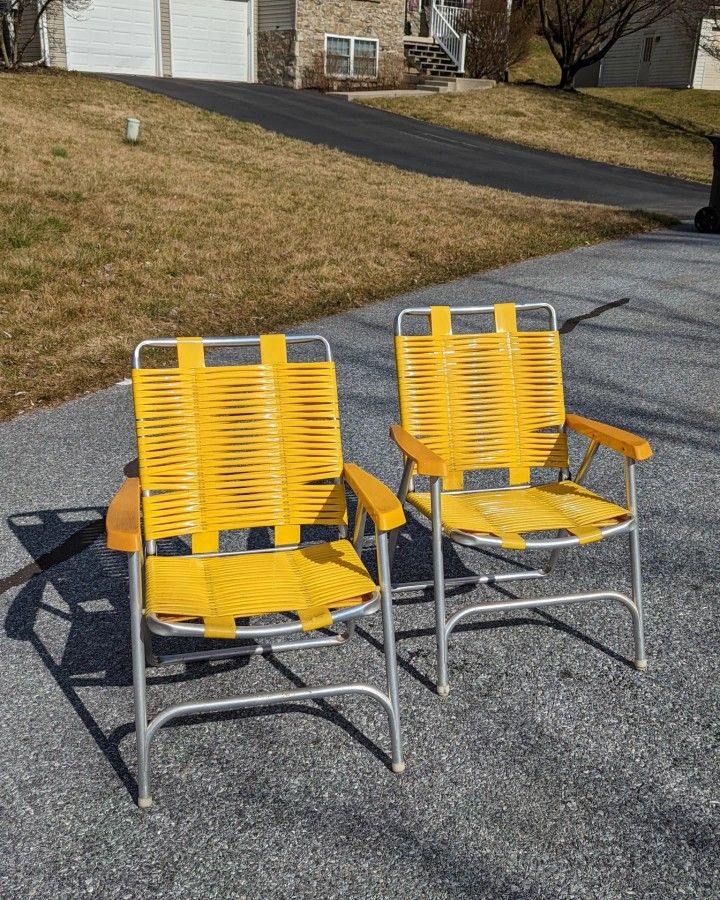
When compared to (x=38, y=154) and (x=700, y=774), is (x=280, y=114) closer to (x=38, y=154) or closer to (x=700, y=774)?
(x=38, y=154)

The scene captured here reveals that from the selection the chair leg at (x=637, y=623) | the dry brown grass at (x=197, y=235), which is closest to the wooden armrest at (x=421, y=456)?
the chair leg at (x=637, y=623)

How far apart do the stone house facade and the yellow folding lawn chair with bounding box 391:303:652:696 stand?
24.8m

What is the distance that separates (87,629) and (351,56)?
26.6m

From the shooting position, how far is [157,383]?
3090mm

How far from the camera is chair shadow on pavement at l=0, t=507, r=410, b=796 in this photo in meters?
2.83

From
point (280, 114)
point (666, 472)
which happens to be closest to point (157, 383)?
point (666, 472)

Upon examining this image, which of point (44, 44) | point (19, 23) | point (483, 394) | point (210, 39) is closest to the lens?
point (483, 394)

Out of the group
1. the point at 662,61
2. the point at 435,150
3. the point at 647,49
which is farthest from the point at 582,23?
the point at 435,150

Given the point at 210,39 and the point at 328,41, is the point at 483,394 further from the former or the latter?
the point at 328,41

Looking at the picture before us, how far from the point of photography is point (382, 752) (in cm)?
269

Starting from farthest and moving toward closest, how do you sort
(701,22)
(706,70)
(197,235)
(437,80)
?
(706,70)
(701,22)
(437,80)
(197,235)

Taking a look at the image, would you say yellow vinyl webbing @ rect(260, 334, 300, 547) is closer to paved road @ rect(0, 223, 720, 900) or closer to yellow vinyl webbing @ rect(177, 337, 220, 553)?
yellow vinyl webbing @ rect(177, 337, 220, 553)

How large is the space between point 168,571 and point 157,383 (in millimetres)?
686

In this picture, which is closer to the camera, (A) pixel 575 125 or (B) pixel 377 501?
(B) pixel 377 501
